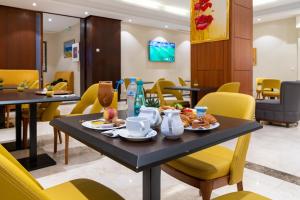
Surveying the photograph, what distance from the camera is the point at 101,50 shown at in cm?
865

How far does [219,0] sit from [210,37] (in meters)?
0.75

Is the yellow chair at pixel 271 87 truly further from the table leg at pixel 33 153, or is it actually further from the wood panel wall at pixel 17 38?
the wood panel wall at pixel 17 38

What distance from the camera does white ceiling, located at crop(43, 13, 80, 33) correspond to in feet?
30.2

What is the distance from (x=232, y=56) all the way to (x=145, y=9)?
14.8 ft

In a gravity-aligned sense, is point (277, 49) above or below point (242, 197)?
above

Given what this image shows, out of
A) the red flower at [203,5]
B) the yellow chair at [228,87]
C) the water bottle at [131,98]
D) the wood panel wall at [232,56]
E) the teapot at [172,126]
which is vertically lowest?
the teapot at [172,126]

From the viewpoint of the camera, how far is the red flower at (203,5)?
17.4 ft

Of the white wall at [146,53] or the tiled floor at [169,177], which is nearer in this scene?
the tiled floor at [169,177]

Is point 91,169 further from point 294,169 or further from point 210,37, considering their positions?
point 210,37

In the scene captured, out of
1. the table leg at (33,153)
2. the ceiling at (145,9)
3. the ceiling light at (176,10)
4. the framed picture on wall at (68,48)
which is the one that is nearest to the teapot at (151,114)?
the table leg at (33,153)

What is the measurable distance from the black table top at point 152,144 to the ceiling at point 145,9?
22.5ft

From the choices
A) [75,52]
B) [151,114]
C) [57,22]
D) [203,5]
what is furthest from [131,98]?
[57,22]

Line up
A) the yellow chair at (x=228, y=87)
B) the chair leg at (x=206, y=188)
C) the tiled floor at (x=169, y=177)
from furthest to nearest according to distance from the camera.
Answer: the yellow chair at (x=228, y=87), the tiled floor at (x=169, y=177), the chair leg at (x=206, y=188)

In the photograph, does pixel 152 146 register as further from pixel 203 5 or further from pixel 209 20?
pixel 203 5
